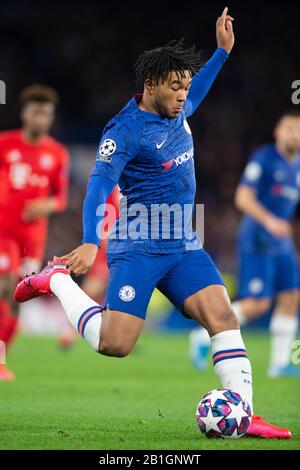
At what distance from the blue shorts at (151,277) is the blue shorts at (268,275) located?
397cm

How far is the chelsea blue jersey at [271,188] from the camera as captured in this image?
9.30 metres

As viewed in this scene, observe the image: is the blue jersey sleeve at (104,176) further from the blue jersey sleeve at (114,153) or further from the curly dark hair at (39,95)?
the curly dark hair at (39,95)

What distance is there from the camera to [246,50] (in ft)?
67.0

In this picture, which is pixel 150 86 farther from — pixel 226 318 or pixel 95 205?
pixel 226 318

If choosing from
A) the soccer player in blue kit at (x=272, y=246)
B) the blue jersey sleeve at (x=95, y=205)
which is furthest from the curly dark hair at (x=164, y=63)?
the soccer player in blue kit at (x=272, y=246)

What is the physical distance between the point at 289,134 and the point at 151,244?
14.3 feet

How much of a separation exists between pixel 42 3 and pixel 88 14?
114 cm

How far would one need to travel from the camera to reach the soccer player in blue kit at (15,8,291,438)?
5.03 metres

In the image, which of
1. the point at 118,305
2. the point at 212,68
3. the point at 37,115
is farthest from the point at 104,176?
the point at 37,115

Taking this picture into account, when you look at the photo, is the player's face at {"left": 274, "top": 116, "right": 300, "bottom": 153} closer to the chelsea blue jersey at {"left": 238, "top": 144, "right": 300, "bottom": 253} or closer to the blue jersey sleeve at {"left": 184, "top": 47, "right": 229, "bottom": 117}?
the chelsea blue jersey at {"left": 238, "top": 144, "right": 300, "bottom": 253}

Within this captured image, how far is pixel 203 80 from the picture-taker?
580 cm
